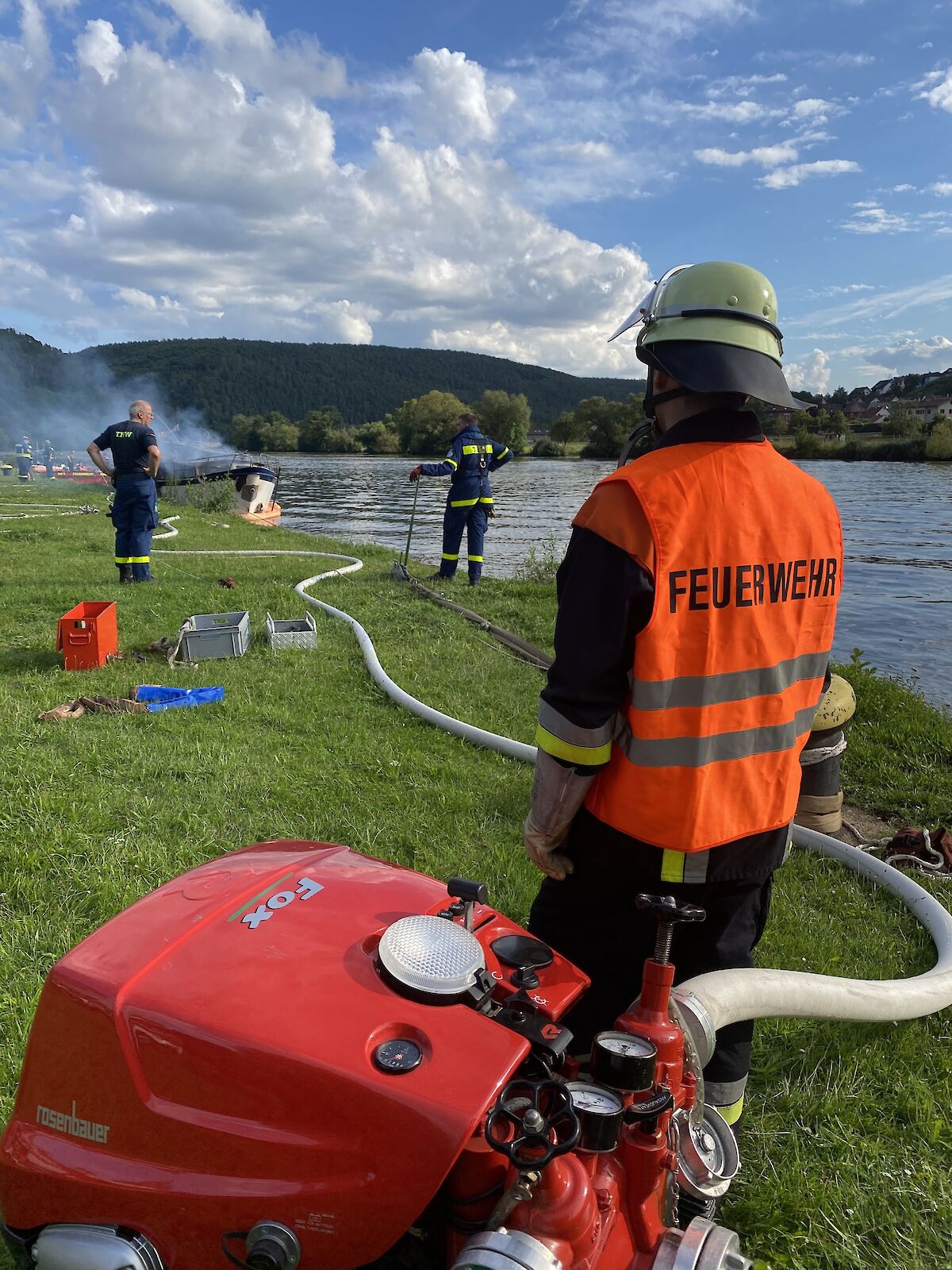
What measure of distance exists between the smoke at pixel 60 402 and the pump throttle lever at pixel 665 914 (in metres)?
46.5

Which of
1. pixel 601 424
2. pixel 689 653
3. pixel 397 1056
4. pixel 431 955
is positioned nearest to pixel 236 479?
pixel 689 653

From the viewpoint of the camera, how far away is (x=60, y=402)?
58.2 meters

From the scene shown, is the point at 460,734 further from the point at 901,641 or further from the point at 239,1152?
the point at 901,641

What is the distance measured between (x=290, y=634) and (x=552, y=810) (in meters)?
5.35

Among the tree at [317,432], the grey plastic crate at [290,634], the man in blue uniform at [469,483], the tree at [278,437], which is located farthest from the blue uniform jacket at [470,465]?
the tree at [278,437]

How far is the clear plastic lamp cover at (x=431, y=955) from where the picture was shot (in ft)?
4.42

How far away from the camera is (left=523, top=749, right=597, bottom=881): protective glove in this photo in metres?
1.82

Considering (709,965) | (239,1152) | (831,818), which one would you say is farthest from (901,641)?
(239,1152)

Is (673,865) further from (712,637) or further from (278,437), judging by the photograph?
(278,437)

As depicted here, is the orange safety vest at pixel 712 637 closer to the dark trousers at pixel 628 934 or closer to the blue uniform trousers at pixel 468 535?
the dark trousers at pixel 628 934

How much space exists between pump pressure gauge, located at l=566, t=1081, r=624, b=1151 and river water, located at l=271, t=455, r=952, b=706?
7136 mm

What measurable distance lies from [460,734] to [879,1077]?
9.91 ft

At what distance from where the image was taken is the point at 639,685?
1.67 m

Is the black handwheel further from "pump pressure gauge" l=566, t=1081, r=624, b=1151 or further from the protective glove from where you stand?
the protective glove
